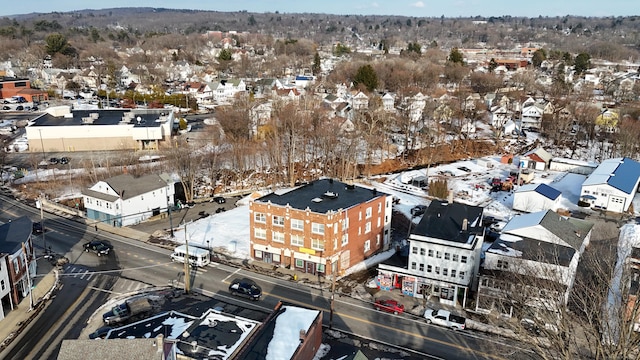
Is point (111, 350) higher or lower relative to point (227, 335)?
higher

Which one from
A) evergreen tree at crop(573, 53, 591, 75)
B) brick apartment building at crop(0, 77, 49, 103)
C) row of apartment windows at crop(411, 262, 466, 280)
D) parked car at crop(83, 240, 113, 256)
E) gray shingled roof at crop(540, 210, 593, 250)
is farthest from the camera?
evergreen tree at crop(573, 53, 591, 75)

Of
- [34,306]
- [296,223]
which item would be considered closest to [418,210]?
[296,223]

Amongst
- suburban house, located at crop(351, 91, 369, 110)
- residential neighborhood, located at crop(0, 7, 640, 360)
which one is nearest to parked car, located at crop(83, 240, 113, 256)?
residential neighborhood, located at crop(0, 7, 640, 360)

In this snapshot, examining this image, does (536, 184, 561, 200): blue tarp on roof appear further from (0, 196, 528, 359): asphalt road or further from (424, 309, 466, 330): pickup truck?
(0, 196, 528, 359): asphalt road

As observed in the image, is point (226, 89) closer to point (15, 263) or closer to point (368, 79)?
point (368, 79)

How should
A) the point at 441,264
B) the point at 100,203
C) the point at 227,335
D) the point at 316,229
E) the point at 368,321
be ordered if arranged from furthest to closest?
the point at 100,203
the point at 316,229
the point at 441,264
the point at 368,321
the point at 227,335

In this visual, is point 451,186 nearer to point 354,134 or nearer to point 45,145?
point 354,134

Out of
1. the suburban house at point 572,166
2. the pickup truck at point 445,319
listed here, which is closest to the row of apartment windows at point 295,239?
the pickup truck at point 445,319
